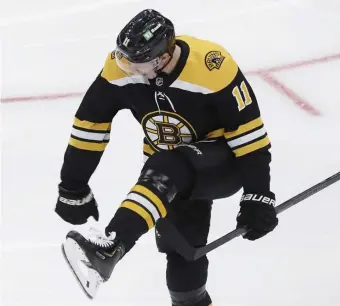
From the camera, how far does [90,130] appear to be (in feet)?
8.97

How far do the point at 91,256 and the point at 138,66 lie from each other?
0.57 metres

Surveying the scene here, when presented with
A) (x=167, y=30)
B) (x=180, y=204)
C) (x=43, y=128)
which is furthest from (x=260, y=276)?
(x=43, y=128)

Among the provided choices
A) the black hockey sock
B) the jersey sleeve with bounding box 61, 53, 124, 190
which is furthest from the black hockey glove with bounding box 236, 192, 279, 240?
the jersey sleeve with bounding box 61, 53, 124, 190

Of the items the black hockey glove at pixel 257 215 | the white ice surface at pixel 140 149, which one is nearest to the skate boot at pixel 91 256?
the black hockey glove at pixel 257 215

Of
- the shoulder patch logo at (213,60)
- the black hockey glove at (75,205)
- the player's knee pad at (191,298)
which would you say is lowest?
the player's knee pad at (191,298)

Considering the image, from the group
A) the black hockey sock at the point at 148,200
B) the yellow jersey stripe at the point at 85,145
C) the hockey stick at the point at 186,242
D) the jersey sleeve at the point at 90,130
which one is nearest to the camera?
the black hockey sock at the point at 148,200

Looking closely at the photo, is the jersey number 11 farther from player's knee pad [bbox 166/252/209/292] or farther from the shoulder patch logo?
player's knee pad [bbox 166/252/209/292]

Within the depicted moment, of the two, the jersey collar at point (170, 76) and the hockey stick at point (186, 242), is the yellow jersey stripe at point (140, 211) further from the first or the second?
the jersey collar at point (170, 76)

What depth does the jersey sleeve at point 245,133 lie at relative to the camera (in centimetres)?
254

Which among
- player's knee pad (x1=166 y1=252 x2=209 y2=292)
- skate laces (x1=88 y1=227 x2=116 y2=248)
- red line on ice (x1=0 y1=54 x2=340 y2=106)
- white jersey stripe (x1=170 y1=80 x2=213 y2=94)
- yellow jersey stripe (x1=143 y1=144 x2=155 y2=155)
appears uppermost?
white jersey stripe (x1=170 y1=80 x2=213 y2=94)

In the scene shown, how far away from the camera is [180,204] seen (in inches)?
106

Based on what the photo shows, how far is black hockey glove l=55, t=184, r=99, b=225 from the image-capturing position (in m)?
2.80

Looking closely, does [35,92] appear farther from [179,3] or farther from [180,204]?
[180,204]

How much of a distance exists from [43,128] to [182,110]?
188 centimetres
